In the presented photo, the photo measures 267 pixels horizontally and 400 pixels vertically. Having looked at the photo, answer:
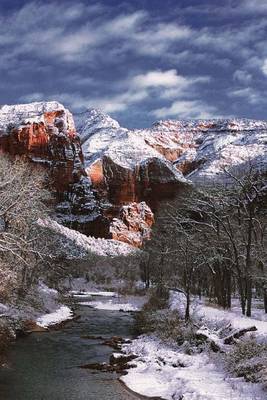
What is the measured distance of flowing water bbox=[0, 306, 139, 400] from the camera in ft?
60.3

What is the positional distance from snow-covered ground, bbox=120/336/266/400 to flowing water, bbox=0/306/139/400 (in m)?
1.15

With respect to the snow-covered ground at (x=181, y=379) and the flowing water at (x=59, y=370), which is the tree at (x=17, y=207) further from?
the snow-covered ground at (x=181, y=379)

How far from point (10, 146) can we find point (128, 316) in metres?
160

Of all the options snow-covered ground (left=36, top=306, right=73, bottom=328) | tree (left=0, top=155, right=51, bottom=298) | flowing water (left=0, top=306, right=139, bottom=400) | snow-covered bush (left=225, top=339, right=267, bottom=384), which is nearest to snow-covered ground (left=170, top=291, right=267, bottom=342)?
snow-covered bush (left=225, top=339, right=267, bottom=384)

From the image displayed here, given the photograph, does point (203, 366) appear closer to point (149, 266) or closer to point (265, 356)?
point (265, 356)

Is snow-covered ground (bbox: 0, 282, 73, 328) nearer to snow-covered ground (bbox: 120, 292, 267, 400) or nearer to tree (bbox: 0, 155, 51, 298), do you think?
tree (bbox: 0, 155, 51, 298)

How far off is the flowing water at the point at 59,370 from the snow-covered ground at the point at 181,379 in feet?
3.78

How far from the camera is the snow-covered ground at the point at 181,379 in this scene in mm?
16766

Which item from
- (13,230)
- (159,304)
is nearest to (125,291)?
(159,304)

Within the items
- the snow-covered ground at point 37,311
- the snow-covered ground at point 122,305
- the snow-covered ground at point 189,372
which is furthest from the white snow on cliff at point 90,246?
the snow-covered ground at point 189,372

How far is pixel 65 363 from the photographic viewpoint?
2447cm

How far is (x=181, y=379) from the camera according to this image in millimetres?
19547

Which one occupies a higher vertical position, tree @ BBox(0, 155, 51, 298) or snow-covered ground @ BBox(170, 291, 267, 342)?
tree @ BBox(0, 155, 51, 298)

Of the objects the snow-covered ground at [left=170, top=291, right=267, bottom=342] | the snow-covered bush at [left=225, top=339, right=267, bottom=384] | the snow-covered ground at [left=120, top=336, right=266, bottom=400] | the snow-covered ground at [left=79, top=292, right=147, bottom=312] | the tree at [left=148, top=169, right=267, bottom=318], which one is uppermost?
the tree at [left=148, top=169, right=267, bottom=318]
